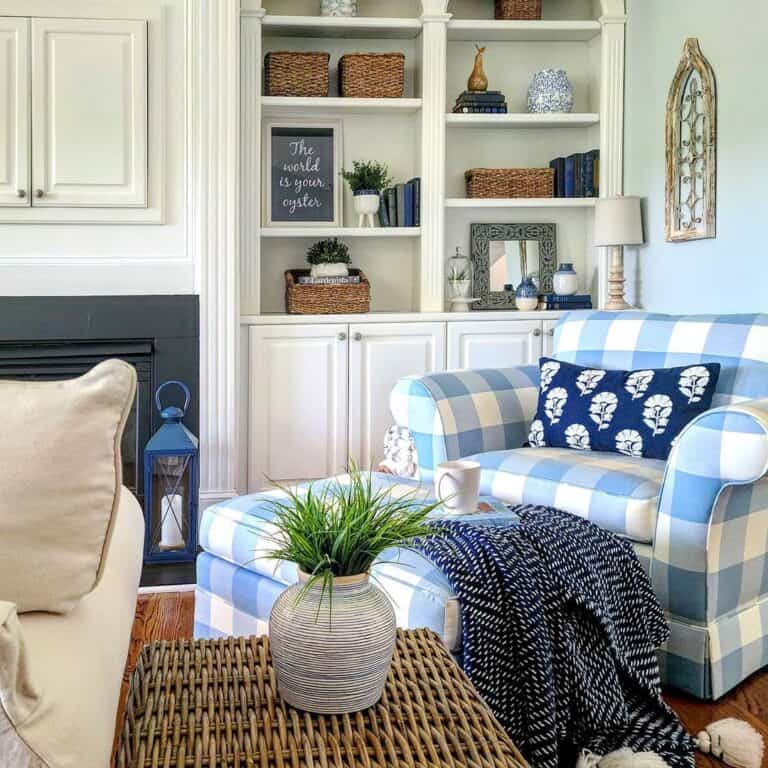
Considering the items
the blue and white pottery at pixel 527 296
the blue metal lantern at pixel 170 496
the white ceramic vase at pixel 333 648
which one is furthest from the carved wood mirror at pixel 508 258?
the white ceramic vase at pixel 333 648

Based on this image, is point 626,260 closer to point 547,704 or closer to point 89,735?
point 547,704

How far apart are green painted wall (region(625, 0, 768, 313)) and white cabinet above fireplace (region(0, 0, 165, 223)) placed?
202 centimetres

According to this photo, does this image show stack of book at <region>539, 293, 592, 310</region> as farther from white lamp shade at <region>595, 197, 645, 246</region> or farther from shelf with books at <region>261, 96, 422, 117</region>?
shelf with books at <region>261, 96, 422, 117</region>

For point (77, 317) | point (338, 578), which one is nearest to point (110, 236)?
point (77, 317)

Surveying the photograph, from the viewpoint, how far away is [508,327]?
4.32 meters

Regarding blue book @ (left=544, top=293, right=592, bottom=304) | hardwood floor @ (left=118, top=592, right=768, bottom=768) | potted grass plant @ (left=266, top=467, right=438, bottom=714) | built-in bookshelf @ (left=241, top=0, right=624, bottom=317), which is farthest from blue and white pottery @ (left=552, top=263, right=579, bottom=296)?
potted grass plant @ (left=266, top=467, right=438, bottom=714)

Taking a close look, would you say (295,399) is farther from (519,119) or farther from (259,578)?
(259,578)

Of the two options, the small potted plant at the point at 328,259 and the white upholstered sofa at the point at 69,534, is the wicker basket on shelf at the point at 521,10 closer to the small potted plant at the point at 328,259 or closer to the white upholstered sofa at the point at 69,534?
the small potted plant at the point at 328,259

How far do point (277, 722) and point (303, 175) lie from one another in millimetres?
3570

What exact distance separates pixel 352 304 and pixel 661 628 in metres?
2.36

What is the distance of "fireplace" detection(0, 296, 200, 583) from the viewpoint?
371 centimetres

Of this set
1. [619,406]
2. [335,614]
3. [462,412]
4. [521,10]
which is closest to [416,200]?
[521,10]

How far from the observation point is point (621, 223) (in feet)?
13.6

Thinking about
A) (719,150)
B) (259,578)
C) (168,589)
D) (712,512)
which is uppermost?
(719,150)
